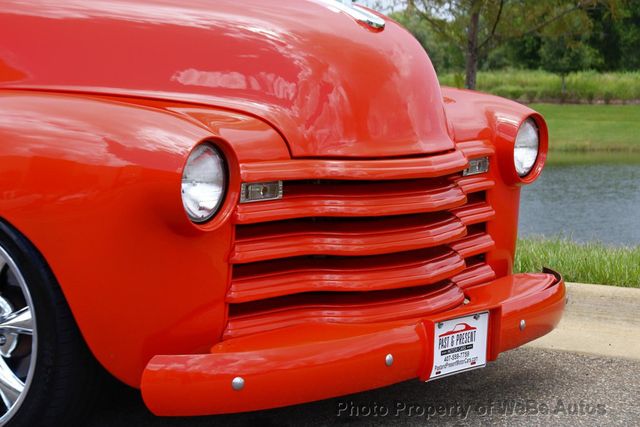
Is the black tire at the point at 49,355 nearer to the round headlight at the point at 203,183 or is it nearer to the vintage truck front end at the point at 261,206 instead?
the vintage truck front end at the point at 261,206

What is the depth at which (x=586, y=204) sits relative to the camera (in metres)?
9.84

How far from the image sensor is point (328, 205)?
2.71m

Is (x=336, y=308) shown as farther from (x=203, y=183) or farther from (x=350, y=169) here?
(x=203, y=183)

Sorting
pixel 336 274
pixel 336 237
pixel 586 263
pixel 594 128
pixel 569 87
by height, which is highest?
pixel 336 237

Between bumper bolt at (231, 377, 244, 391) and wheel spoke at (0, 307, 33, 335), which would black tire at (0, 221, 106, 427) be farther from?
bumper bolt at (231, 377, 244, 391)

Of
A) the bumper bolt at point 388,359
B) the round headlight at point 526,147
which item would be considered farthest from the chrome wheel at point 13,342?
the round headlight at point 526,147

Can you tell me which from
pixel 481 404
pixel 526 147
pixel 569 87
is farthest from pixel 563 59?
pixel 481 404

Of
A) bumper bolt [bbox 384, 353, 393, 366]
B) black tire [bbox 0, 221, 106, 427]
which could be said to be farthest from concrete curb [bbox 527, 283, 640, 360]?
black tire [bbox 0, 221, 106, 427]

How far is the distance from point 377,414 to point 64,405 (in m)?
1.09

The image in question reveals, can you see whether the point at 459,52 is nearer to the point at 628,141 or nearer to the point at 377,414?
the point at 628,141

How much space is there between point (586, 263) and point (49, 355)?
3.10 meters

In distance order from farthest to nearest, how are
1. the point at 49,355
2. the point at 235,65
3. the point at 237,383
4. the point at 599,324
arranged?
the point at 599,324, the point at 235,65, the point at 49,355, the point at 237,383

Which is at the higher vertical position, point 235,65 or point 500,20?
point 500,20

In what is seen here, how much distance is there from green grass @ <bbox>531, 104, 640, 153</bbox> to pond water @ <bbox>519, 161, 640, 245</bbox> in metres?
3.01
